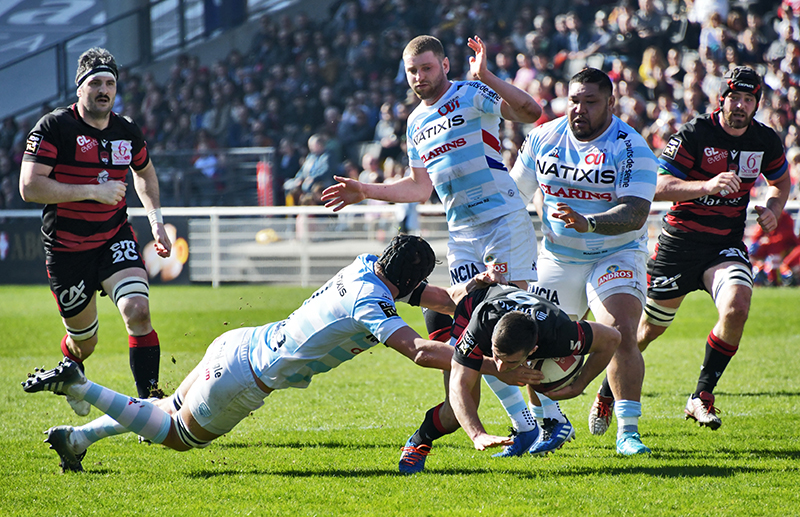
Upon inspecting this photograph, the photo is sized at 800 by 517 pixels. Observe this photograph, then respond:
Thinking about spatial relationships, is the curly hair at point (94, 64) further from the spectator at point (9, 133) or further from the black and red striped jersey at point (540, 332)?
the spectator at point (9, 133)

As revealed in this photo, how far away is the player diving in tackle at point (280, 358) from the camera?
14.4 ft

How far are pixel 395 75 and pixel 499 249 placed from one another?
17121mm

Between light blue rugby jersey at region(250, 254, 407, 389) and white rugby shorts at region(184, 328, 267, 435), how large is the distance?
0.07 metres

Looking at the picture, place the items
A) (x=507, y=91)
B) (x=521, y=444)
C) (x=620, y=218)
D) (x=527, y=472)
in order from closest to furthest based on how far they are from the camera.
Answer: (x=527, y=472) → (x=620, y=218) → (x=521, y=444) → (x=507, y=91)

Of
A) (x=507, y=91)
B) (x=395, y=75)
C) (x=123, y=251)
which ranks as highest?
(x=395, y=75)

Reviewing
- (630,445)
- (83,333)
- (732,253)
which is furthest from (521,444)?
(83,333)

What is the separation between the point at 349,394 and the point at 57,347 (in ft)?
15.4

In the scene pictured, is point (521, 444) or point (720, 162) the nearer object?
point (521, 444)

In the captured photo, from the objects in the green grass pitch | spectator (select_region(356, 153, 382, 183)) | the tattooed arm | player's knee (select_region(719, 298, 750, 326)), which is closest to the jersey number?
the green grass pitch

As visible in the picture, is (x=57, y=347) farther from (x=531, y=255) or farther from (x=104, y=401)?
(x=531, y=255)

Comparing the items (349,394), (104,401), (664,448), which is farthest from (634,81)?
(104,401)

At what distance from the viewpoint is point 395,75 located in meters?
22.1

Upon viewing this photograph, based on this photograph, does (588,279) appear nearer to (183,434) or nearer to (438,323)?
(438,323)

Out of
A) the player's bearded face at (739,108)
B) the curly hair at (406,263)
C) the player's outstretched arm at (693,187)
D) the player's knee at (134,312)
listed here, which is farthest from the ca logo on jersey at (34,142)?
the player's bearded face at (739,108)
